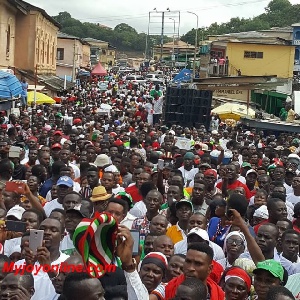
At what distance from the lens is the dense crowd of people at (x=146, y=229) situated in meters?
5.18

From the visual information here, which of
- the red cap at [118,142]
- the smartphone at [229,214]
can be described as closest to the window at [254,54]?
the red cap at [118,142]

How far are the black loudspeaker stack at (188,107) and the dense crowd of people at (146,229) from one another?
8323mm

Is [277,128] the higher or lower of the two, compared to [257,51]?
lower

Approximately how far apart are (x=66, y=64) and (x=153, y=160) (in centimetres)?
4919

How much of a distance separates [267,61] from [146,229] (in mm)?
40403

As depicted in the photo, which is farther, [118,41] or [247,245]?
[118,41]

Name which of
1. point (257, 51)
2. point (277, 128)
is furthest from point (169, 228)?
point (257, 51)

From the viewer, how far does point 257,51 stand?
4769cm

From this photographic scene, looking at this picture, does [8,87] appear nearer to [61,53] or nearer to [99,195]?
[99,195]

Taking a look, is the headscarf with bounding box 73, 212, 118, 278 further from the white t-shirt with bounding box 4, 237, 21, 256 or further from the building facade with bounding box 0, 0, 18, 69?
the building facade with bounding box 0, 0, 18, 69

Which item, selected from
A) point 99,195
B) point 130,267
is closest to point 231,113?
point 99,195

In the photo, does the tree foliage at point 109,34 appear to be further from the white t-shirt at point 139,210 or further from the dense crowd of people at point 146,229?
the white t-shirt at point 139,210

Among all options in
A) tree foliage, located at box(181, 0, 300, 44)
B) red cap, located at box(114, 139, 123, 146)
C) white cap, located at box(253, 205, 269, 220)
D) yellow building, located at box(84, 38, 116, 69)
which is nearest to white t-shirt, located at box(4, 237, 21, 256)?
white cap, located at box(253, 205, 269, 220)

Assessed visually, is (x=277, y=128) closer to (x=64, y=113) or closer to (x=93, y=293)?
(x=64, y=113)
